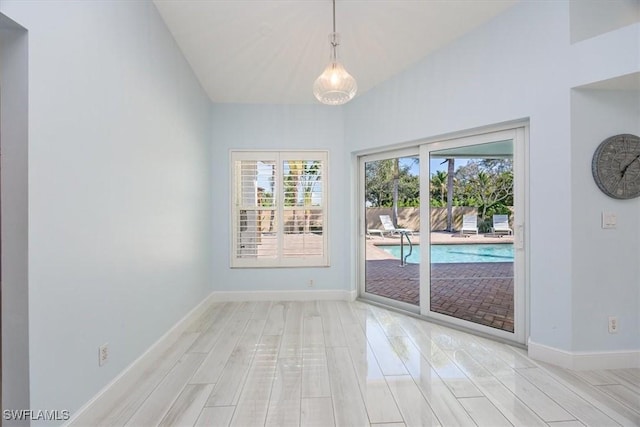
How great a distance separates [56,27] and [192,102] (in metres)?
2.02

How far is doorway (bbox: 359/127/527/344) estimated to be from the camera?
9.33ft

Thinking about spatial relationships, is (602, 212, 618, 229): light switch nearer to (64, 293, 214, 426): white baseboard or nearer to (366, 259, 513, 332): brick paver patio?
(366, 259, 513, 332): brick paver patio

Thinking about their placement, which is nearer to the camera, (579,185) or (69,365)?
(69,365)

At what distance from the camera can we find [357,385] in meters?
2.11

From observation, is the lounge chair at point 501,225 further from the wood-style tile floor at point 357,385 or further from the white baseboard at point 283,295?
the white baseboard at point 283,295

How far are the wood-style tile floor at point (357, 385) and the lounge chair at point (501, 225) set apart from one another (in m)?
1.09

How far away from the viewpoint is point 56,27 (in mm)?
1526

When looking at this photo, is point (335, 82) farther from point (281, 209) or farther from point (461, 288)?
point (461, 288)

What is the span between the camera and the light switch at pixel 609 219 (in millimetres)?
2328

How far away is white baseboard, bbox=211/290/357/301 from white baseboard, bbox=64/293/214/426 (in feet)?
0.74

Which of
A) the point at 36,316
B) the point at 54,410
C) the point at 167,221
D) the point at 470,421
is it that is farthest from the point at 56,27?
the point at 470,421

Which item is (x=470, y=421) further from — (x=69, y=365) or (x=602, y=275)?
(x=69, y=365)

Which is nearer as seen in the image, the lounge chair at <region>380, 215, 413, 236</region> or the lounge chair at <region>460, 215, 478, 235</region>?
the lounge chair at <region>460, 215, 478, 235</region>

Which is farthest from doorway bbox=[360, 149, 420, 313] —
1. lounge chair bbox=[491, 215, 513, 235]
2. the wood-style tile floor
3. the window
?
the wood-style tile floor
